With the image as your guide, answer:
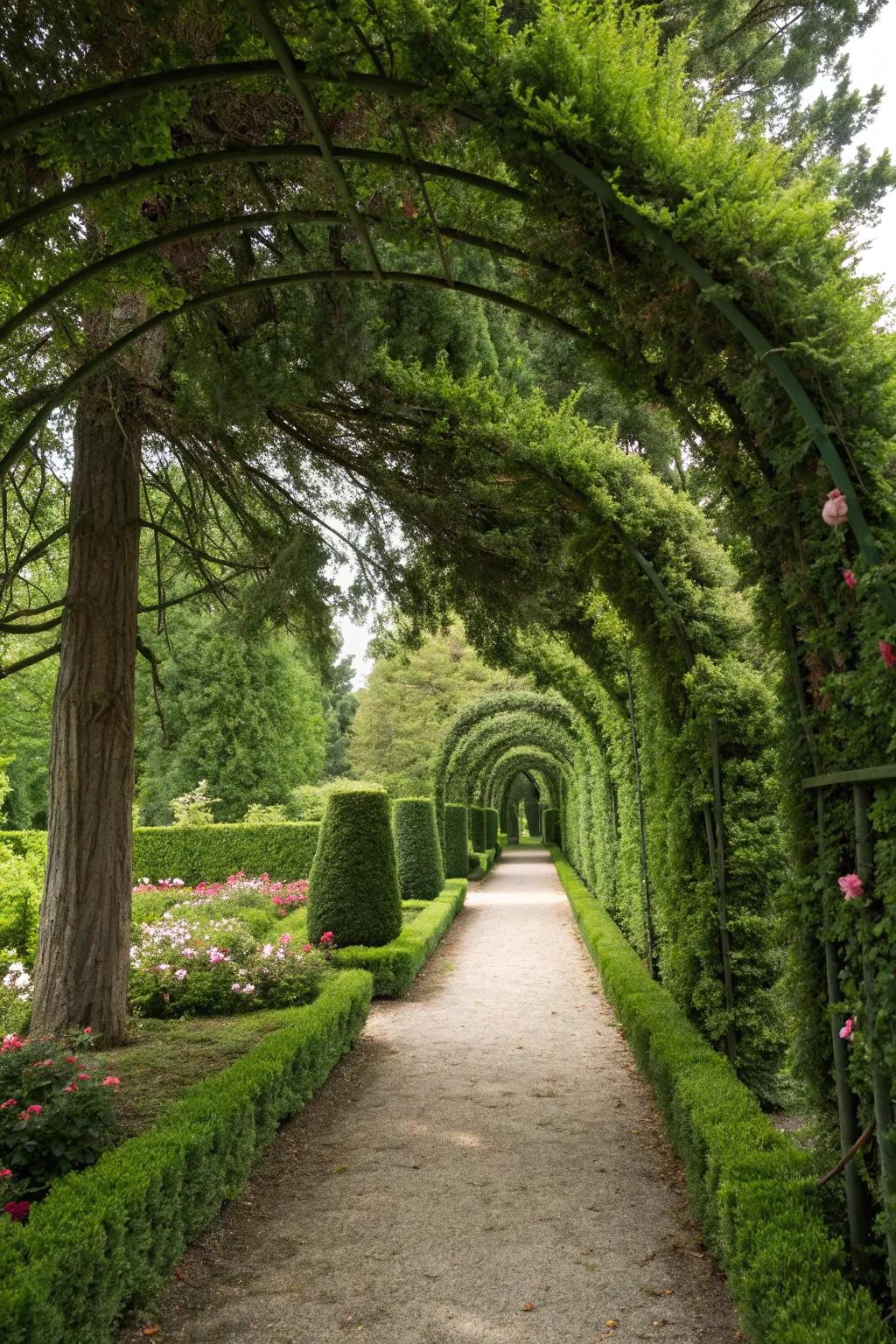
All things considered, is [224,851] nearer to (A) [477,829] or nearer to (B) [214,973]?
(B) [214,973]

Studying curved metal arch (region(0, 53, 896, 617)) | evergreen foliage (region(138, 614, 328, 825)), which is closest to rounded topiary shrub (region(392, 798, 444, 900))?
evergreen foliage (region(138, 614, 328, 825))

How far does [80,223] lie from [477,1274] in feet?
18.2

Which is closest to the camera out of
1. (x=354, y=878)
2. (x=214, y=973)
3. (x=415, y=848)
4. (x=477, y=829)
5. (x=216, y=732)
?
(x=214, y=973)

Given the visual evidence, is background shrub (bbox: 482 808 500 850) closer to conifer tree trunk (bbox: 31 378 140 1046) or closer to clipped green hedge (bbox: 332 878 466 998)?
clipped green hedge (bbox: 332 878 466 998)

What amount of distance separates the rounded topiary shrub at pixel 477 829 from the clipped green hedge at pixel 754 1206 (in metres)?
21.9

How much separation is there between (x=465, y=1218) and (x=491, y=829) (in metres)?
26.3

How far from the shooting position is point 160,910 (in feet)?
36.1

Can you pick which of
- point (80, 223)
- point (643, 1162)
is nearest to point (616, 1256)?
point (643, 1162)

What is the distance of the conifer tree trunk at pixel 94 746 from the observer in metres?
5.75

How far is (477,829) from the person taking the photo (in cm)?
2783

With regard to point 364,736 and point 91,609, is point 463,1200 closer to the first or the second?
point 91,609

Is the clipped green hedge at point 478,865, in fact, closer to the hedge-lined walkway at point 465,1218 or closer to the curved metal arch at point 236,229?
the hedge-lined walkway at point 465,1218

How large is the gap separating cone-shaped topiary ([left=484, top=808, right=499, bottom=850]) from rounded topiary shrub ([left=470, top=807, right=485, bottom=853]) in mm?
378

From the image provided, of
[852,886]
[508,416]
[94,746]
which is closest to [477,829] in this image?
[94,746]
